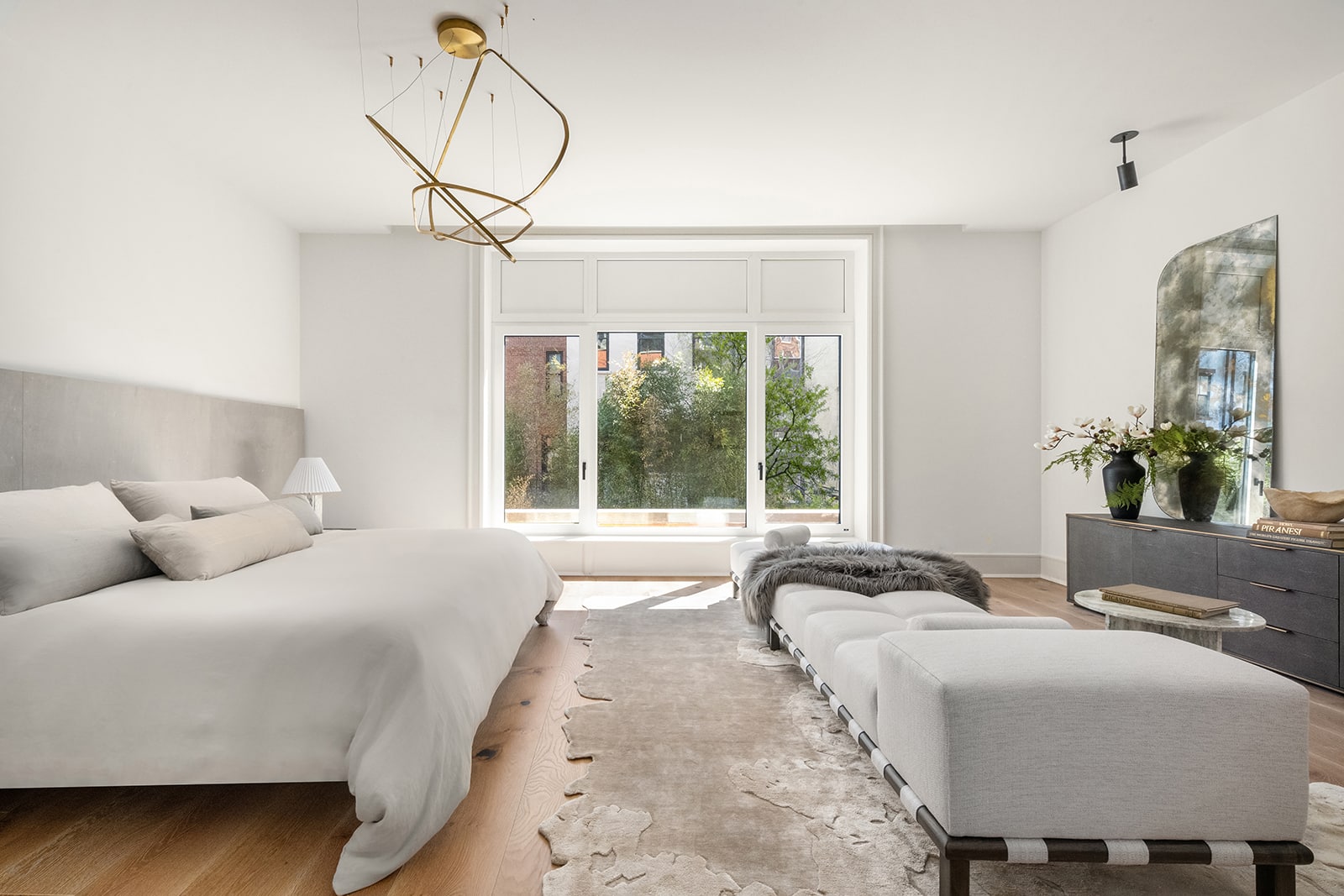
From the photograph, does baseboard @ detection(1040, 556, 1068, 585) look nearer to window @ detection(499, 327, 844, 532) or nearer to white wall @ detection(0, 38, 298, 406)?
window @ detection(499, 327, 844, 532)

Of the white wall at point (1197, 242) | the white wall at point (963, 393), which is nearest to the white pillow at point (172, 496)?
the white wall at point (963, 393)

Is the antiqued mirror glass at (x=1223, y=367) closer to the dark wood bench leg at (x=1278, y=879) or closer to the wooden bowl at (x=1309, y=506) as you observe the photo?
the wooden bowl at (x=1309, y=506)

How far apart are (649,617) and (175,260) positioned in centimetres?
333

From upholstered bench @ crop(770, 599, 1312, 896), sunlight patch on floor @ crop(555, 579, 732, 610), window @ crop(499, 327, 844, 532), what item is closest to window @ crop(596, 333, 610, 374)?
window @ crop(499, 327, 844, 532)

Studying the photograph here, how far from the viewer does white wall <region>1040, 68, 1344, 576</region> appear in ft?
10.0

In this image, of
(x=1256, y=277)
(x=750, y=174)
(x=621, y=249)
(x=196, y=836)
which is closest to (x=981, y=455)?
(x=1256, y=277)

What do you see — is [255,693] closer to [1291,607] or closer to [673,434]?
[1291,607]

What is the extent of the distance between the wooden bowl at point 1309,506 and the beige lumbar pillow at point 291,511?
438 centimetres

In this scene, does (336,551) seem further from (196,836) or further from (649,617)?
(649,617)

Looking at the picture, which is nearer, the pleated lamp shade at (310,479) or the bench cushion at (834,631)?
the bench cushion at (834,631)

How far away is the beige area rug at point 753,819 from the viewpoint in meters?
1.50

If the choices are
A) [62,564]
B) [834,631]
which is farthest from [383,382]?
[834,631]

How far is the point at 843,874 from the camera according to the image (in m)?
1.53

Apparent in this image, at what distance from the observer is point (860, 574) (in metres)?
3.05
